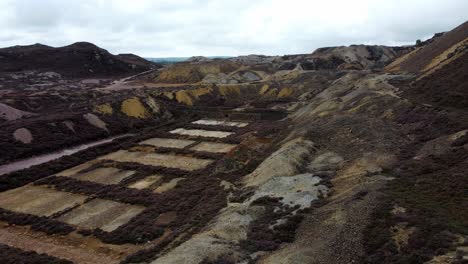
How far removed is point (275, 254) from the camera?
763 inches

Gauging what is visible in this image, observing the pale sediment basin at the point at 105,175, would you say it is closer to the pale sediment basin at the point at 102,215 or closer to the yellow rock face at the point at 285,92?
the pale sediment basin at the point at 102,215

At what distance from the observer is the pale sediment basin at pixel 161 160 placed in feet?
141

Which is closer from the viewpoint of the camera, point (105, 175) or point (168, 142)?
point (105, 175)

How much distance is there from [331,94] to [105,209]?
45.1 meters

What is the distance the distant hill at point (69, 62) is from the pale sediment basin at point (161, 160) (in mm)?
97750

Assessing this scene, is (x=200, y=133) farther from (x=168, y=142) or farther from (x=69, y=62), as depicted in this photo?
(x=69, y=62)

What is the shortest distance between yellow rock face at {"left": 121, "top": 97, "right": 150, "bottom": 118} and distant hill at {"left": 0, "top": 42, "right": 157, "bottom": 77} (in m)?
73.8

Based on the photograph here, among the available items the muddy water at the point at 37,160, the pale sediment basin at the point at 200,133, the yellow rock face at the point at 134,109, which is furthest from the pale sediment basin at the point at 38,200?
the yellow rock face at the point at 134,109

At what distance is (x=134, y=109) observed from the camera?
70938mm

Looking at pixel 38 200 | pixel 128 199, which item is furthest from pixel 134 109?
pixel 128 199

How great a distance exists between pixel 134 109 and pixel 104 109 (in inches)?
215

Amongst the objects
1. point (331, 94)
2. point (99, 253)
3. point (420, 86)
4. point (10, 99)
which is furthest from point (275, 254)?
point (10, 99)

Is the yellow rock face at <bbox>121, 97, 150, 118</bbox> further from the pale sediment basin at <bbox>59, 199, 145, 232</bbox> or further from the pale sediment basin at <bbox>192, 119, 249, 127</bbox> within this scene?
the pale sediment basin at <bbox>59, 199, 145, 232</bbox>

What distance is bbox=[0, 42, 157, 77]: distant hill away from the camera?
452ft
